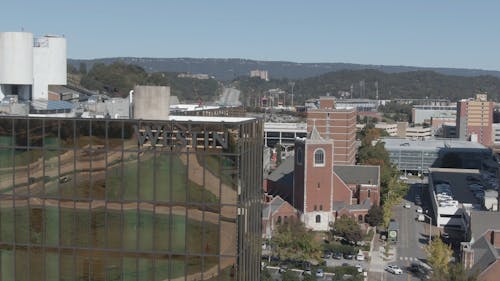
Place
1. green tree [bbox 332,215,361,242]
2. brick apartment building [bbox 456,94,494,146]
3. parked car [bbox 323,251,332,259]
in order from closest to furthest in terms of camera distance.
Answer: parked car [bbox 323,251,332,259], green tree [bbox 332,215,361,242], brick apartment building [bbox 456,94,494,146]

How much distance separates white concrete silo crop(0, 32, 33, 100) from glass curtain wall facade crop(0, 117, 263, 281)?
7.52m

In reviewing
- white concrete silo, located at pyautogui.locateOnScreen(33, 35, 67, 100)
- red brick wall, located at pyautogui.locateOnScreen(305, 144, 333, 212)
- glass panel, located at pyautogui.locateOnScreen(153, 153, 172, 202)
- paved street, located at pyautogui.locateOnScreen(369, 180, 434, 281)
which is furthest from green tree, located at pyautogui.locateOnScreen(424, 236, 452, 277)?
glass panel, located at pyautogui.locateOnScreen(153, 153, 172, 202)

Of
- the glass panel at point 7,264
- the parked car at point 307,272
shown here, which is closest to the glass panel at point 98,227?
the glass panel at point 7,264

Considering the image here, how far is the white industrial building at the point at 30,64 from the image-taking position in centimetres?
2945

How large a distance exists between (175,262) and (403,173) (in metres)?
105

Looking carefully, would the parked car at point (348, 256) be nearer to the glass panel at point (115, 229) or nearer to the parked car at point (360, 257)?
the parked car at point (360, 257)

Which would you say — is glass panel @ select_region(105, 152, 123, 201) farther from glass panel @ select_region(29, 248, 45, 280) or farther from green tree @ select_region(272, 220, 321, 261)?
green tree @ select_region(272, 220, 321, 261)

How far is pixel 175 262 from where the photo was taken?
21859mm

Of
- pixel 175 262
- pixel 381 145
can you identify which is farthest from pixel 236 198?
pixel 381 145

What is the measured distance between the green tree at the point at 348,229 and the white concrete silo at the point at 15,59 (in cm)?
4170

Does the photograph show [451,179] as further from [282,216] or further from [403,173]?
[282,216]

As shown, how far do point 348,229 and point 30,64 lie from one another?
139 feet

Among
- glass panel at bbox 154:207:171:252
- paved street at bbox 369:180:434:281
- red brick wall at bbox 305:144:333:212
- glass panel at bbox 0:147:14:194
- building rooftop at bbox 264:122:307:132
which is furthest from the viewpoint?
building rooftop at bbox 264:122:307:132

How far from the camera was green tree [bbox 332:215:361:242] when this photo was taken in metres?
67.3
